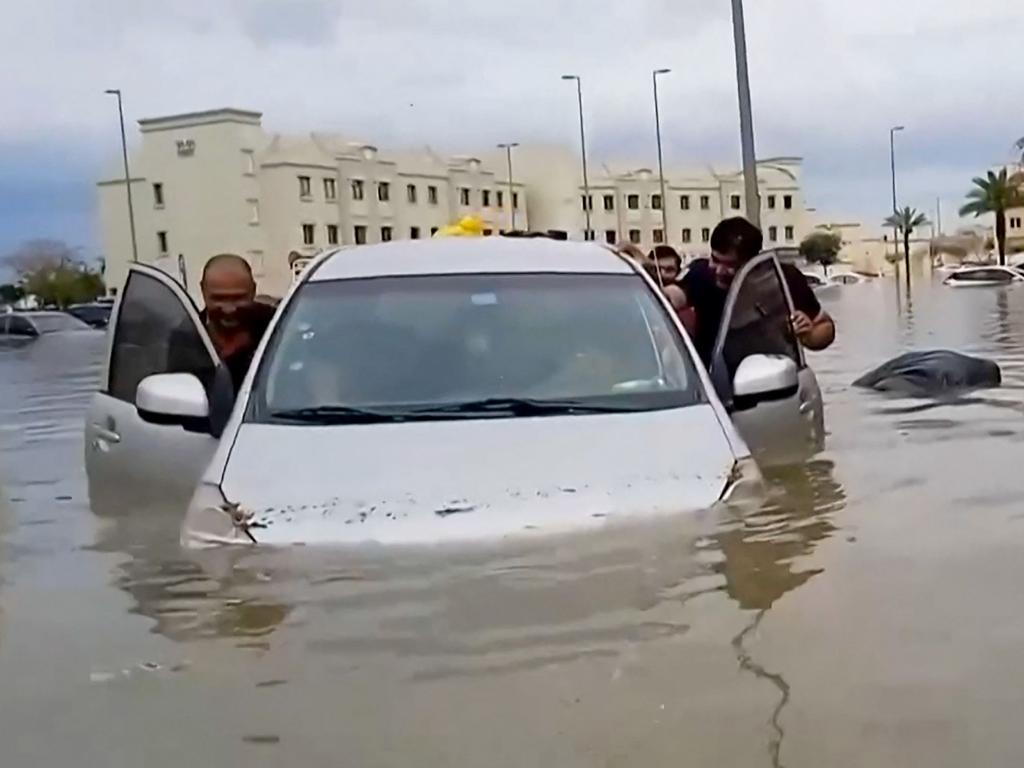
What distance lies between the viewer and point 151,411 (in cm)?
534

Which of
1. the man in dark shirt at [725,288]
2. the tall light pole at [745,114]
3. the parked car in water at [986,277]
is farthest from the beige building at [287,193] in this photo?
the man in dark shirt at [725,288]

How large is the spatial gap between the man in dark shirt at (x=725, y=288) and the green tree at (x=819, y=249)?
84.2m

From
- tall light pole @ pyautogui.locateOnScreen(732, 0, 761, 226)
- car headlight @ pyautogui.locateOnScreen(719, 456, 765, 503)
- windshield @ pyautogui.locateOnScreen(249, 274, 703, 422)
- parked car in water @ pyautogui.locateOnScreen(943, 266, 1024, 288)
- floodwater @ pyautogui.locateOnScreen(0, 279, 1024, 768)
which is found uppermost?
tall light pole @ pyautogui.locateOnScreen(732, 0, 761, 226)

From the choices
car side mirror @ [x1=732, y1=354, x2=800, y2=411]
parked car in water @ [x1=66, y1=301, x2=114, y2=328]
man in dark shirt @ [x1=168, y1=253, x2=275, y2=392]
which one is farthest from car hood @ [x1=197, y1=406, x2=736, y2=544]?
parked car in water @ [x1=66, y1=301, x2=114, y2=328]

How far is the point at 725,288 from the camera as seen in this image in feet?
24.2

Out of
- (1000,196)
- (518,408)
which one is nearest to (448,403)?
(518,408)

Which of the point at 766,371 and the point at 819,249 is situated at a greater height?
the point at 766,371

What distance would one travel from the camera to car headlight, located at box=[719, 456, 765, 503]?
4.53 metres

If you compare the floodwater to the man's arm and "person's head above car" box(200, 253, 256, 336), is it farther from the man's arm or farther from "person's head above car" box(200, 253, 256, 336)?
the man's arm

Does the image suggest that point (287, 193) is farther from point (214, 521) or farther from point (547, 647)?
point (547, 647)

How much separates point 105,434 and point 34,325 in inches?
1396

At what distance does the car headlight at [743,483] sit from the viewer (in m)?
4.53

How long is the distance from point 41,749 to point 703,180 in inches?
3248

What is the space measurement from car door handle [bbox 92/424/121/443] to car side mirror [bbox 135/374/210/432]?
2.28 ft
